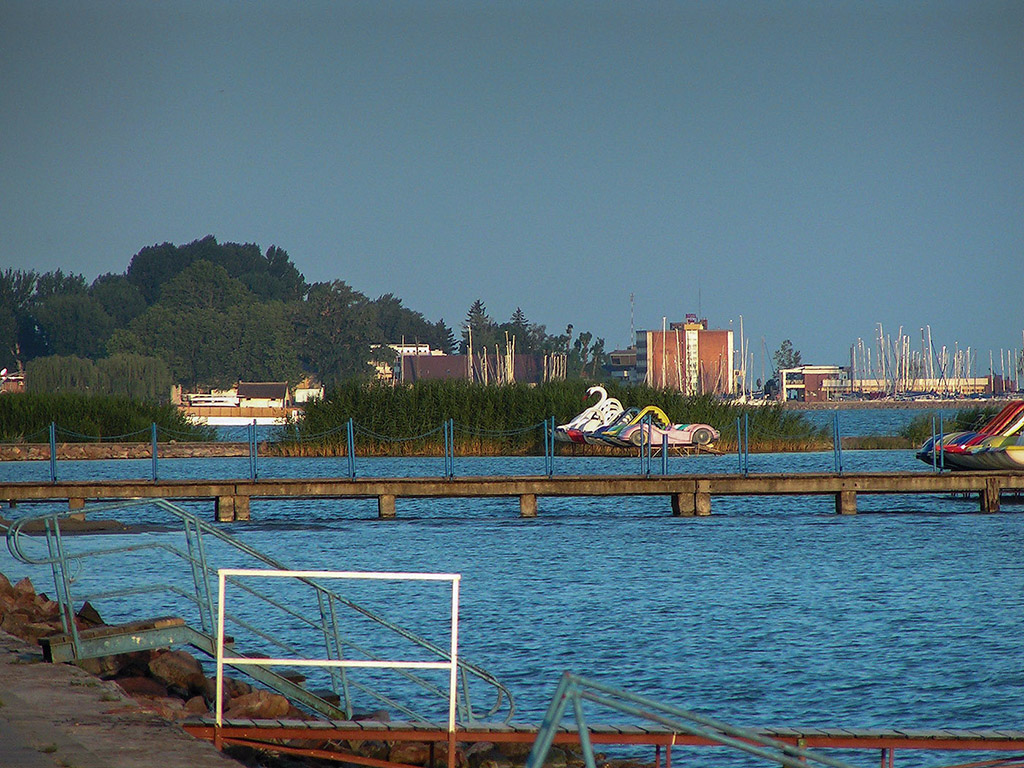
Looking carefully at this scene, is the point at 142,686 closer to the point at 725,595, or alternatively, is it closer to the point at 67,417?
the point at 725,595

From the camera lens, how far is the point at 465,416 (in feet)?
155

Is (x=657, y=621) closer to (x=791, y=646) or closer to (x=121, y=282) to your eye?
(x=791, y=646)

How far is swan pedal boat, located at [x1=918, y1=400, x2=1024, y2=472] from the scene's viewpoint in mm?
30578

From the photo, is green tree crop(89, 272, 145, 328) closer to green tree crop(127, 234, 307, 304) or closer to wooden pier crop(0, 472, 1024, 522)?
green tree crop(127, 234, 307, 304)

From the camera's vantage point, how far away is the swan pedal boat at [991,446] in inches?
1204

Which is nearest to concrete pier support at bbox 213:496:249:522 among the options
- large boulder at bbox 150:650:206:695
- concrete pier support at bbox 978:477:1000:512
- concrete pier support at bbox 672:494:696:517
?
concrete pier support at bbox 672:494:696:517

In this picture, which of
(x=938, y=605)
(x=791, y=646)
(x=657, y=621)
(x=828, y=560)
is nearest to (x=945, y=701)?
(x=791, y=646)

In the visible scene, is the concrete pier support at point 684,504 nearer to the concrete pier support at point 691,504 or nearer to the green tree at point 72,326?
the concrete pier support at point 691,504

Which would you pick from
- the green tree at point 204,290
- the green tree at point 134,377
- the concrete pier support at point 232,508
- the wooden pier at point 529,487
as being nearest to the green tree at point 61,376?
the green tree at point 134,377

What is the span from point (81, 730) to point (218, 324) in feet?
469

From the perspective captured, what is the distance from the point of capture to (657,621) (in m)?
17.7

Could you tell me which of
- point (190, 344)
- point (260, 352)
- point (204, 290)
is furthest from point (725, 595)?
point (204, 290)

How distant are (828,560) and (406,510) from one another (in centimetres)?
1621

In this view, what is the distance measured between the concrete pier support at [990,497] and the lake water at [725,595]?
676 millimetres
